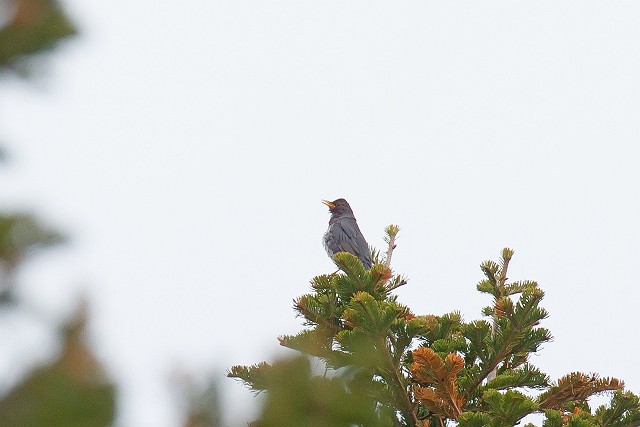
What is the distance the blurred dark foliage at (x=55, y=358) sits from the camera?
1.11m

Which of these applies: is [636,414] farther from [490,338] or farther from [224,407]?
[224,407]

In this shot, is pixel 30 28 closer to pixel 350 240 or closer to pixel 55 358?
pixel 55 358

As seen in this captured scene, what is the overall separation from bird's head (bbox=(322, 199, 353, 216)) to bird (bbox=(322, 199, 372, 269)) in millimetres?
146

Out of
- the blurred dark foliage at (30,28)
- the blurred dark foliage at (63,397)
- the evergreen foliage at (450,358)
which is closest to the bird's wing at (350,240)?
the evergreen foliage at (450,358)

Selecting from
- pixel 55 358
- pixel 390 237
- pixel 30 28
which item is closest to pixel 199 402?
pixel 55 358

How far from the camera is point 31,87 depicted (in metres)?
1.58

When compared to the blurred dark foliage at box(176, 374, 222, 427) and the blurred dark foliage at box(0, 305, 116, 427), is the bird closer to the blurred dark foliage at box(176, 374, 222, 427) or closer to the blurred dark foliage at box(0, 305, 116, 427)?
the blurred dark foliage at box(176, 374, 222, 427)

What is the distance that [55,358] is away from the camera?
119 cm

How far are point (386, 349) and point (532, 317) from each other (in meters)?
0.92

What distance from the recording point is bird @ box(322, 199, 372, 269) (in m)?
11.0

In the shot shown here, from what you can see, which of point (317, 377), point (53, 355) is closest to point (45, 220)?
point (53, 355)

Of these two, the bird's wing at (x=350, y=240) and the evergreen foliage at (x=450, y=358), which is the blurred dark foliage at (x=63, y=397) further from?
the bird's wing at (x=350, y=240)

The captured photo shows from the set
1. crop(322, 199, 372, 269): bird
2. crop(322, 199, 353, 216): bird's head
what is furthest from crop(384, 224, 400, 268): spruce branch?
crop(322, 199, 353, 216): bird's head

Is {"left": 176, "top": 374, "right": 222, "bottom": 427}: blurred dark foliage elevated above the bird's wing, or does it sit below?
below
